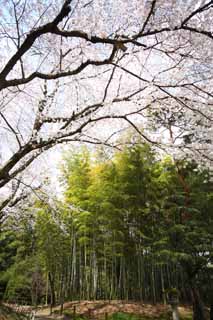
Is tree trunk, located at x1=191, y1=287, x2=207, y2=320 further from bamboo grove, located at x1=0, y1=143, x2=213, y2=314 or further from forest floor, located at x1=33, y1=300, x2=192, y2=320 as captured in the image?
forest floor, located at x1=33, y1=300, x2=192, y2=320

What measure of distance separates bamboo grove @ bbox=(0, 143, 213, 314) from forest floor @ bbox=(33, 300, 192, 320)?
2.05 ft

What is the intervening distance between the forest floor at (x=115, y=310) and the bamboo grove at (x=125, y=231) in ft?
2.05

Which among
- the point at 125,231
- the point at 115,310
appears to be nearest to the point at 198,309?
the point at 115,310

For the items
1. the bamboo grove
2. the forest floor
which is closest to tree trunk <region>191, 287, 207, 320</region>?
the bamboo grove

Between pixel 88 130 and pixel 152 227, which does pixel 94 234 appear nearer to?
pixel 152 227

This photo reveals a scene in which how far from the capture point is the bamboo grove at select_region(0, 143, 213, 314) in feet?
26.3

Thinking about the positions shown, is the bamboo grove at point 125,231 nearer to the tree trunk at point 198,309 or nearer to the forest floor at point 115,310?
the tree trunk at point 198,309

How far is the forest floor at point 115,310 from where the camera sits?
26.4ft

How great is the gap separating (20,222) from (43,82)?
212 inches

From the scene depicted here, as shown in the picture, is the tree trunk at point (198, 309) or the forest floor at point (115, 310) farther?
the forest floor at point (115, 310)

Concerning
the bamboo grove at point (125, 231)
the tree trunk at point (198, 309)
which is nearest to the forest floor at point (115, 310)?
the bamboo grove at point (125, 231)

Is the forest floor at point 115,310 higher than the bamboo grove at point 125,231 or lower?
lower

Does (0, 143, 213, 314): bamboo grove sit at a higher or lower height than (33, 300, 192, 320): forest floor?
higher

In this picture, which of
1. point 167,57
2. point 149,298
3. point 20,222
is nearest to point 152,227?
point 149,298
